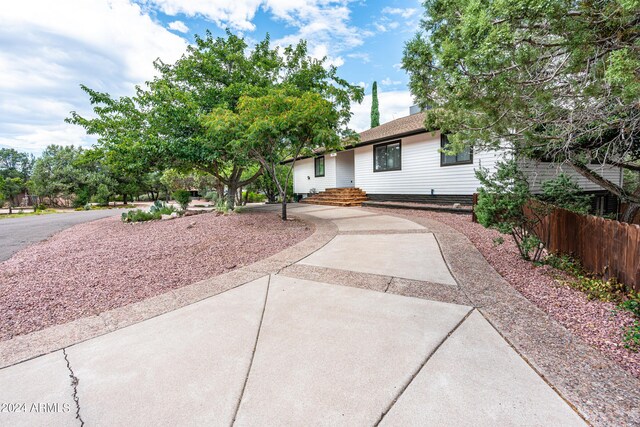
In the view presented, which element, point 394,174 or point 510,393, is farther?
point 394,174

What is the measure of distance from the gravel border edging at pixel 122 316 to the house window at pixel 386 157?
8.92 meters

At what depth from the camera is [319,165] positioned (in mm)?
16719

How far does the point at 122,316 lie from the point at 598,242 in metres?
5.37

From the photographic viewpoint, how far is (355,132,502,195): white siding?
9.13 metres

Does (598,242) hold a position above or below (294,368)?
above

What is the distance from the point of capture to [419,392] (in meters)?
1.54

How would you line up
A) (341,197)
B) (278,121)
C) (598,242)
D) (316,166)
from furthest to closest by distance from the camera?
(316,166) → (341,197) → (278,121) → (598,242)

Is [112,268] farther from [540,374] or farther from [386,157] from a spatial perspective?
[386,157]

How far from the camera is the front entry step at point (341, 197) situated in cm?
1260

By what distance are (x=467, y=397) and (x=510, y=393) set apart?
25 cm

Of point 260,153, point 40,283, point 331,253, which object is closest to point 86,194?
point 260,153

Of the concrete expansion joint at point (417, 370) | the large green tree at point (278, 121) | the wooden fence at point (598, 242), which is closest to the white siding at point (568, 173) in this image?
the wooden fence at point (598, 242)

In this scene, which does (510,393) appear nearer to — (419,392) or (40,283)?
(419,392)

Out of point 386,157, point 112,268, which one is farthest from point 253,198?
point 112,268
